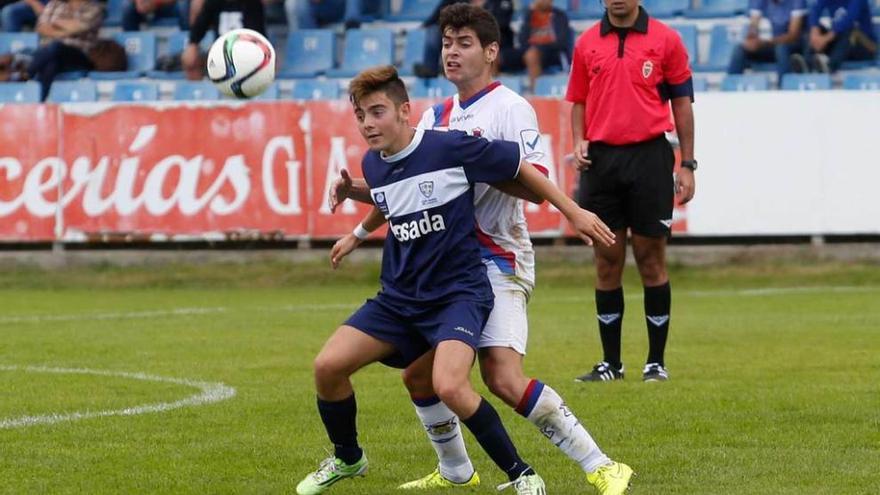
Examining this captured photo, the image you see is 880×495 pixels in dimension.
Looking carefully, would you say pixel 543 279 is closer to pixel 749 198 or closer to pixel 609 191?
pixel 749 198

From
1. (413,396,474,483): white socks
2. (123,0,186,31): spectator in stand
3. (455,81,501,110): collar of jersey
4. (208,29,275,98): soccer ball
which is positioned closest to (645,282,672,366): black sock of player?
(208,29,275,98): soccer ball

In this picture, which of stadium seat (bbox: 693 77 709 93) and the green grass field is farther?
stadium seat (bbox: 693 77 709 93)

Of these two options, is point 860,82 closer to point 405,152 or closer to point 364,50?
point 364,50

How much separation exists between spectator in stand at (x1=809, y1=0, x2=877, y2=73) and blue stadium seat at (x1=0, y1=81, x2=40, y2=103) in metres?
9.46

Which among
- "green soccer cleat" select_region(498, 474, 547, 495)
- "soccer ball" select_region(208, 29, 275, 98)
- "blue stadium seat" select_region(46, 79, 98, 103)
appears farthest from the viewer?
"blue stadium seat" select_region(46, 79, 98, 103)

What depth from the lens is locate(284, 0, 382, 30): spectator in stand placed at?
21.7 metres

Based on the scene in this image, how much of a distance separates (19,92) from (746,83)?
29.5 ft

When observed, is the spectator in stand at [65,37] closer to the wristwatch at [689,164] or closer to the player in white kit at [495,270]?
the wristwatch at [689,164]

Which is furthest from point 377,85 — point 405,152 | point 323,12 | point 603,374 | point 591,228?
point 323,12

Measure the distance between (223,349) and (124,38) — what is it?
462 inches

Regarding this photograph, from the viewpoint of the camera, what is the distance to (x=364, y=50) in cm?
2122

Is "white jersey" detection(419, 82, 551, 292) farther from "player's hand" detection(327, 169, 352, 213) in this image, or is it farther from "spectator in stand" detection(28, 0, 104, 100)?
"spectator in stand" detection(28, 0, 104, 100)

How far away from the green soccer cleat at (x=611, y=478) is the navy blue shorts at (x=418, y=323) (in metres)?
0.63

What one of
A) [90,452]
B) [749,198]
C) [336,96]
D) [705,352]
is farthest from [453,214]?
[336,96]
